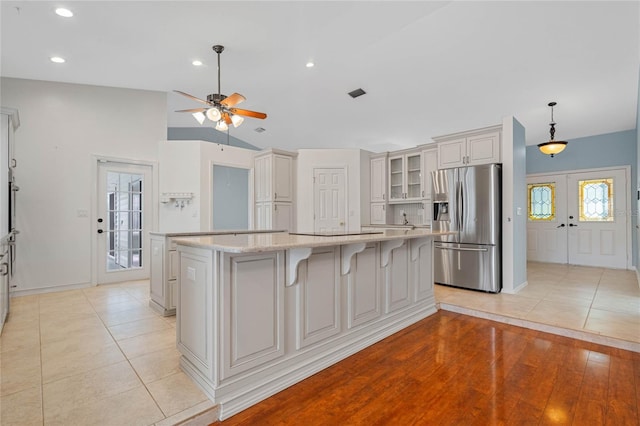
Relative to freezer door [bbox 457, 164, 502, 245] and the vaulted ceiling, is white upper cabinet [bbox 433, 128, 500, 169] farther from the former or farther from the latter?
the vaulted ceiling

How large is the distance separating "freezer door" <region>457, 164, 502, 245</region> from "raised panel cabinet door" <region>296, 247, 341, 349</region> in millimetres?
2730

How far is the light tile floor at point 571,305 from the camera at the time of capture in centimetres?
284

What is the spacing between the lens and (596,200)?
6.30 meters

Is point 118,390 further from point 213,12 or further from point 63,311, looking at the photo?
point 213,12

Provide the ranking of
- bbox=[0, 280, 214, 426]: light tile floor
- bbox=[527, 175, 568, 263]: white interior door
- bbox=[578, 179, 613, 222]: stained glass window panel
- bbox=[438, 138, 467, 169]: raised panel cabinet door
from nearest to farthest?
bbox=[0, 280, 214, 426]: light tile floor, bbox=[438, 138, 467, 169]: raised panel cabinet door, bbox=[578, 179, 613, 222]: stained glass window panel, bbox=[527, 175, 568, 263]: white interior door

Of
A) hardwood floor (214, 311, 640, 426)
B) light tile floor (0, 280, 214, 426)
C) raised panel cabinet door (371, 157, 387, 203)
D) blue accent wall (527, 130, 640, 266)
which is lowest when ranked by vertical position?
hardwood floor (214, 311, 640, 426)

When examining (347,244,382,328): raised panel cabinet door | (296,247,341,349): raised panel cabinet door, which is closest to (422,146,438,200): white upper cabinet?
(347,244,382,328): raised panel cabinet door

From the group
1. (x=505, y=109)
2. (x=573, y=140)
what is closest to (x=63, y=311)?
(x=505, y=109)

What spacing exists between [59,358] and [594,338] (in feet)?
14.7

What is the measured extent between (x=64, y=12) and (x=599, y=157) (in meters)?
8.86

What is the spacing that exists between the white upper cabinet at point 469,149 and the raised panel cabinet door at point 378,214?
4.97 feet

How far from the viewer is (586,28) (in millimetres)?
3344

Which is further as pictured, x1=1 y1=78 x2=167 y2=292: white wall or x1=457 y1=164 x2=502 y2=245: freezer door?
x1=1 y1=78 x2=167 y2=292: white wall

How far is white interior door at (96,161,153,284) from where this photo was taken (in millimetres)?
4891
